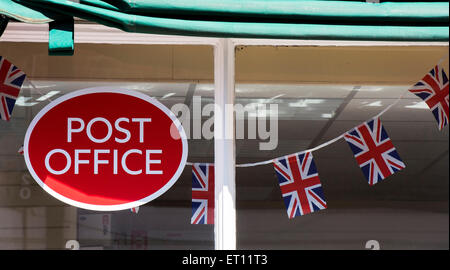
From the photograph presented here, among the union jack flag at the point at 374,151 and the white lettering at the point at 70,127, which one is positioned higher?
the white lettering at the point at 70,127

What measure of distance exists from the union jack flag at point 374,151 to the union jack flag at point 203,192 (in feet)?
2.55

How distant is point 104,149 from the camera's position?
11.0 feet

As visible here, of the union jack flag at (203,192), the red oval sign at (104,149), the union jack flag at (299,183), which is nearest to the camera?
the red oval sign at (104,149)

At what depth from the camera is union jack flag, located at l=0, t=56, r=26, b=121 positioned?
3.47 meters

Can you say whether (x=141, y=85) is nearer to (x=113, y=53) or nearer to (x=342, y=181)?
(x=113, y=53)

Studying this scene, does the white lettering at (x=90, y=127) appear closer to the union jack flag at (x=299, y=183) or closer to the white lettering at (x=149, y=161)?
the white lettering at (x=149, y=161)

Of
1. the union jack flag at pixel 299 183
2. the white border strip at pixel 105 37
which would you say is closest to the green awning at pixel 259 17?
the white border strip at pixel 105 37

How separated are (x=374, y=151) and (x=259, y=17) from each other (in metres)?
1.16

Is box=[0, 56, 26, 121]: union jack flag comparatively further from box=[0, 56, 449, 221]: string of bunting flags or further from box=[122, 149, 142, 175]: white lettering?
box=[122, 149, 142, 175]: white lettering

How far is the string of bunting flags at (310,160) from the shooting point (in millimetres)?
3463

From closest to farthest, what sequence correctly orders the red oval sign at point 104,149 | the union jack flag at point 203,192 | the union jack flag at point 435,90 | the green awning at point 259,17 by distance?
the green awning at point 259,17 → the red oval sign at point 104,149 → the union jack flag at point 203,192 → the union jack flag at point 435,90

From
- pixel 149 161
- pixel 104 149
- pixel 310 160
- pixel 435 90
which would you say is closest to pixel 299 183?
pixel 310 160

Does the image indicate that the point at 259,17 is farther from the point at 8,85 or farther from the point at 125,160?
the point at 8,85

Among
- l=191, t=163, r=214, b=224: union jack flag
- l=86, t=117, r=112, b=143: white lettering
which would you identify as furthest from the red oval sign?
l=191, t=163, r=214, b=224: union jack flag
